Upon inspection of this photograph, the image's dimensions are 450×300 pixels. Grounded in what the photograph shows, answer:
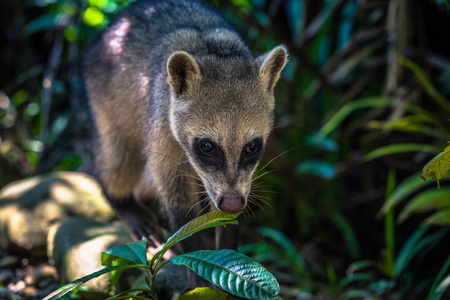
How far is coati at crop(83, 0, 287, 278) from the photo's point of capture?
2850 mm

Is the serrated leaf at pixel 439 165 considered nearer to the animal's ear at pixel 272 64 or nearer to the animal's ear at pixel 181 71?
the animal's ear at pixel 272 64

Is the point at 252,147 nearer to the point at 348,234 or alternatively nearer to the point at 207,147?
the point at 207,147

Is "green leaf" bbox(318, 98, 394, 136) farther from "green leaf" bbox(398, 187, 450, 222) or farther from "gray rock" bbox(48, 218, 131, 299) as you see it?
Answer: "gray rock" bbox(48, 218, 131, 299)

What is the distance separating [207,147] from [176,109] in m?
0.39

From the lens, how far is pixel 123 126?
4.01 metres

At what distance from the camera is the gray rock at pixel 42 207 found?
4.32 meters

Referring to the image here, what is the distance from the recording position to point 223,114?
284 centimetres

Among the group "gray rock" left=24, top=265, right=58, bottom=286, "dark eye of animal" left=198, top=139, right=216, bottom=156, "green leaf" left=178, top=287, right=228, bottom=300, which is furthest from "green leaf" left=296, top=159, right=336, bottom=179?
"green leaf" left=178, top=287, right=228, bottom=300

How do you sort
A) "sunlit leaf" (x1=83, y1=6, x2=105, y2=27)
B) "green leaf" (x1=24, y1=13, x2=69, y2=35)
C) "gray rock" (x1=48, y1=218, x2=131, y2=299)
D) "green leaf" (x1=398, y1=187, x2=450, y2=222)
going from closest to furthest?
"gray rock" (x1=48, y1=218, x2=131, y2=299)
"green leaf" (x1=398, y1=187, x2=450, y2=222)
"sunlit leaf" (x1=83, y1=6, x2=105, y2=27)
"green leaf" (x1=24, y1=13, x2=69, y2=35)

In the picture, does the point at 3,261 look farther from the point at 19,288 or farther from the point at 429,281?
the point at 429,281

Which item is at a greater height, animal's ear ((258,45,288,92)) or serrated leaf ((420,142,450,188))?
animal's ear ((258,45,288,92))

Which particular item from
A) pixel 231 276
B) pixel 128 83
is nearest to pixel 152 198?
pixel 128 83

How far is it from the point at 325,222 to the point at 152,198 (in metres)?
2.86

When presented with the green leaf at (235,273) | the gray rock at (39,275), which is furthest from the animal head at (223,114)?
the gray rock at (39,275)
